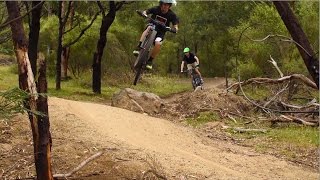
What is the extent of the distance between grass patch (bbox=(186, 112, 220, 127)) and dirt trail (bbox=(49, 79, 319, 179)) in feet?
7.26

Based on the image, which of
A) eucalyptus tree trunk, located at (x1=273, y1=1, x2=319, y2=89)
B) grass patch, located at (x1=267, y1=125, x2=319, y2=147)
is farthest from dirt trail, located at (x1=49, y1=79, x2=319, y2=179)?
eucalyptus tree trunk, located at (x1=273, y1=1, x2=319, y2=89)

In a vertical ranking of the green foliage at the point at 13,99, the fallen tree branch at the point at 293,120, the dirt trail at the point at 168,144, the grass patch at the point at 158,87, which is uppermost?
the green foliage at the point at 13,99

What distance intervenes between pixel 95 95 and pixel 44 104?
1221 cm

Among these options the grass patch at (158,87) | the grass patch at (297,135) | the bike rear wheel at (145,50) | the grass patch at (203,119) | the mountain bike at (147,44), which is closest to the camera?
the mountain bike at (147,44)

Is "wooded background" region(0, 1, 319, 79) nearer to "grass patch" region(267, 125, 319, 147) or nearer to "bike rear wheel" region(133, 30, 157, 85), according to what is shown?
"grass patch" region(267, 125, 319, 147)

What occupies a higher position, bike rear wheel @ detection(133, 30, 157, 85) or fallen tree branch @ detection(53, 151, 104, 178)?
bike rear wheel @ detection(133, 30, 157, 85)

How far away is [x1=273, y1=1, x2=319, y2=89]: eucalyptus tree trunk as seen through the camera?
3.56 meters

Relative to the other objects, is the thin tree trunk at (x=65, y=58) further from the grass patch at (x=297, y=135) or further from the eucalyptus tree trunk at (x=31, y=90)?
the eucalyptus tree trunk at (x=31, y=90)

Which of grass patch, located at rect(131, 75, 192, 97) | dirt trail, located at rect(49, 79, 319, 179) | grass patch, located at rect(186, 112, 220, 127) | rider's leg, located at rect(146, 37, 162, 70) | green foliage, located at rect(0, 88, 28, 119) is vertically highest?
rider's leg, located at rect(146, 37, 162, 70)

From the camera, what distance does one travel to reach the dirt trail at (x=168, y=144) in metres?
7.40

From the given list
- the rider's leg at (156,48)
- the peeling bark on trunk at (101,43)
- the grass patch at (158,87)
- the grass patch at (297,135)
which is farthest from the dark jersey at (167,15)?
the grass patch at (158,87)

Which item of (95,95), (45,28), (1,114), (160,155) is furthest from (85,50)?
(1,114)

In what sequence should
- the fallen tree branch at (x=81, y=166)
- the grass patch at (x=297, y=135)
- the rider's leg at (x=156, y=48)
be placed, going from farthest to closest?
the grass patch at (x=297, y=135) → the rider's leg at (x=156, y=48) → the fallen tree branch at (x=81, y=166)

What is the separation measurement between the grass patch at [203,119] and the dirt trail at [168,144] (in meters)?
2.21
